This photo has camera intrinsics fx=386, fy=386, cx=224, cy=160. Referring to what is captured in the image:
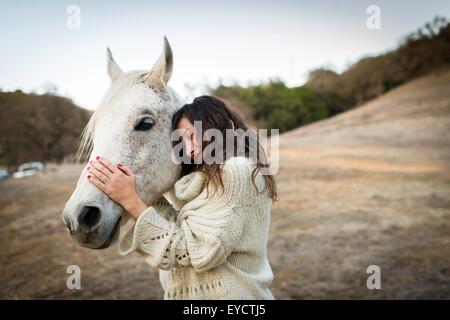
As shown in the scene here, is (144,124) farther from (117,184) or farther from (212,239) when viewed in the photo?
(212,239)

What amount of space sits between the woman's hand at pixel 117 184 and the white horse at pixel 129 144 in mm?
32

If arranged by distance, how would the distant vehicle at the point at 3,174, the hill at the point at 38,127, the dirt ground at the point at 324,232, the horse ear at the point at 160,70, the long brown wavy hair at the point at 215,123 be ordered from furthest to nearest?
the distant vehicle at the point at 3,174 < the hill at the point at 38,127 < the dirt ground at the point at 324,232 < the horse ear at the point at 160,70 < the long brown wavy hair at the point at 215,123

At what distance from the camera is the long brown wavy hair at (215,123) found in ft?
5.43

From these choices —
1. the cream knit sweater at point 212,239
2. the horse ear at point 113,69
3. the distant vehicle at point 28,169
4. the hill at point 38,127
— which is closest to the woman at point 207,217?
the cream knit sweater at point 212,239

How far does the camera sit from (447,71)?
23.0m

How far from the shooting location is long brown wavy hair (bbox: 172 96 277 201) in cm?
166

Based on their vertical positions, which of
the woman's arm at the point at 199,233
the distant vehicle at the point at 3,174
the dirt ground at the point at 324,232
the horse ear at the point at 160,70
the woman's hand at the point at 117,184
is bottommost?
the dirt ground at the point at 324,232

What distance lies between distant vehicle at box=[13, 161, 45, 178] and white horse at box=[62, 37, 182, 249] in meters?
9.78

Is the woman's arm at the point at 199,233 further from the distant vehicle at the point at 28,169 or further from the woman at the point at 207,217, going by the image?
the distant vehicle at the point at 28,169

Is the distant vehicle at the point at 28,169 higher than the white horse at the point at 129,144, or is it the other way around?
the white horse at the point at 129,144

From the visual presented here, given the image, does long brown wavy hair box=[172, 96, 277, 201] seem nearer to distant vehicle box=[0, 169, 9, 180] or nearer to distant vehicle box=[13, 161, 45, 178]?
distant vehicle box=[0, 169, 9, 180]

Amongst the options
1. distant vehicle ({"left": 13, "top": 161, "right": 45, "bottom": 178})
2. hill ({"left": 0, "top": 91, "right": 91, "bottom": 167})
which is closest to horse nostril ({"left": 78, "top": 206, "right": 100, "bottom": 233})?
hill ({"left": 0, "top": 91, "right": 91, "bottom": 167})

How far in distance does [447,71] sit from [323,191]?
727 inches
